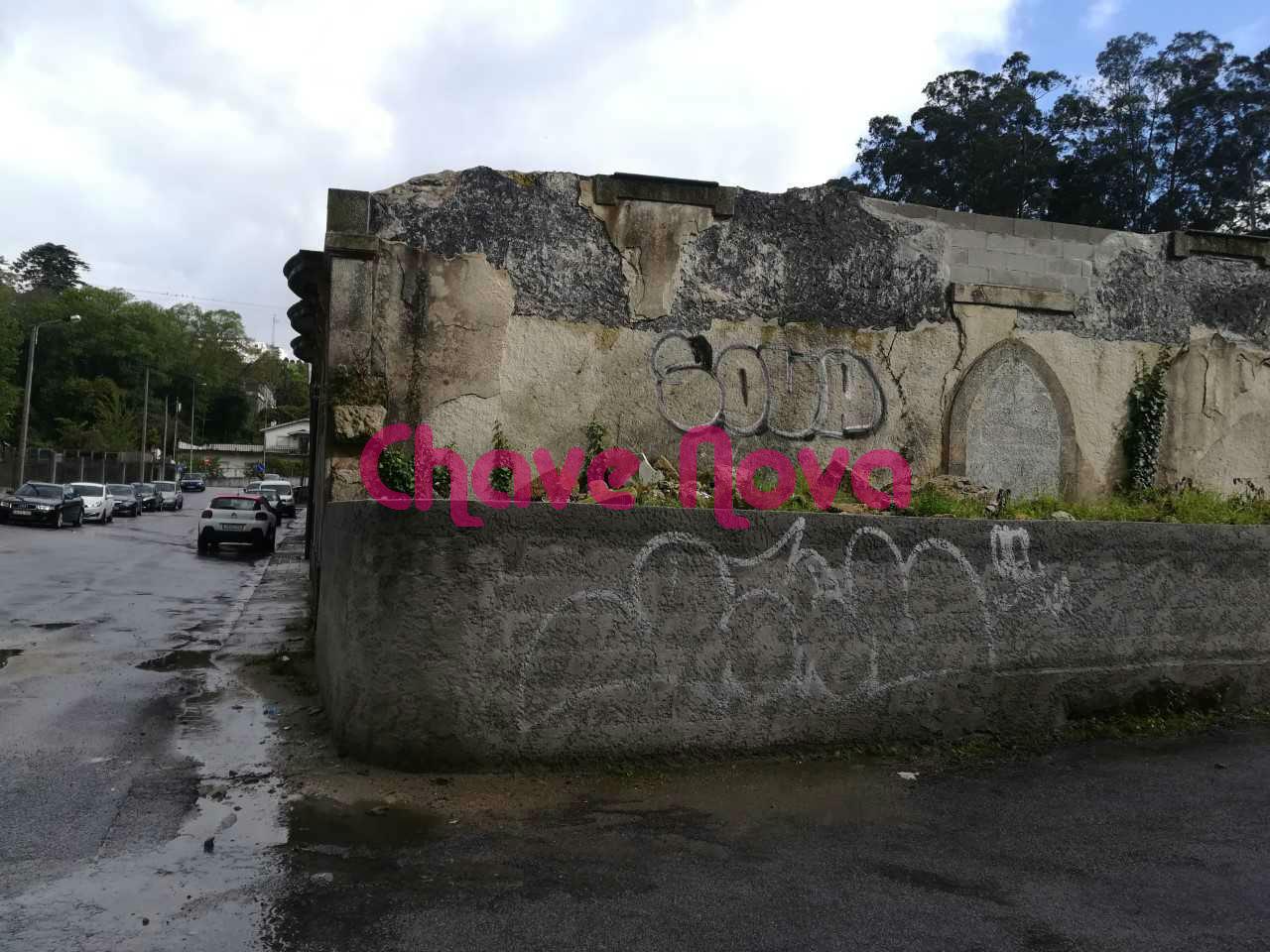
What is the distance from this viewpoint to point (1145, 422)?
9.73 metres

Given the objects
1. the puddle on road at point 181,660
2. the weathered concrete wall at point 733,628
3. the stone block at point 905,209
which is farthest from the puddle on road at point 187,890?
the stone block at point 905,209

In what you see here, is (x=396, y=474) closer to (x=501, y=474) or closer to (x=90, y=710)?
(x=501, y=474)

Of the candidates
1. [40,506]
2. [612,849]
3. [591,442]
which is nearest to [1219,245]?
[591,442]

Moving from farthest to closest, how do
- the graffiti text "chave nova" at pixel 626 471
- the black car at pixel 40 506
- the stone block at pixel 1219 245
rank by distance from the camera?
1. the black car at pixel 40 506
2. the stone block at pixel 1219 245
3. the graffiti text "chave nova" at pixel 626 471

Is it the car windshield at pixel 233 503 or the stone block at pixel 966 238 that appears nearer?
the stone block at pixel 966 238

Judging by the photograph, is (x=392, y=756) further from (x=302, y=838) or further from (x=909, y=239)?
(x=909, y=239)

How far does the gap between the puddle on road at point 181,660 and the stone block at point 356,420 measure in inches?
109

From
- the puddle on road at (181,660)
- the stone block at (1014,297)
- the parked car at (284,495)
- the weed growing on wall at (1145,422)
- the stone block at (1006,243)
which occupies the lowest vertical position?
→ the puddle on road at (181,660)

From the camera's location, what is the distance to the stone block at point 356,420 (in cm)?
798

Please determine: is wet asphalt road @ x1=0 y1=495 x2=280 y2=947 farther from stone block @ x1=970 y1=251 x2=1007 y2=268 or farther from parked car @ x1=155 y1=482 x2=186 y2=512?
parked car @ x1=155 y1=482 x2=186 y2=512

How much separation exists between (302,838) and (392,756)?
0.87 meters

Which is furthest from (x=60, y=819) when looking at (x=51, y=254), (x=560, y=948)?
(x=51, y=254)

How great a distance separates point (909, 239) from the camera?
30.2 feet

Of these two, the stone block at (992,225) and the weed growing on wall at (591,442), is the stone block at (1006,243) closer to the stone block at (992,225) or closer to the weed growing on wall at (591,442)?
the stone block at (992,225)
